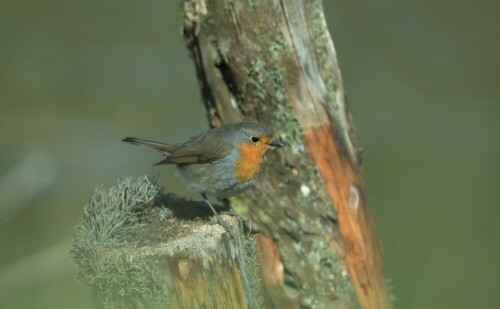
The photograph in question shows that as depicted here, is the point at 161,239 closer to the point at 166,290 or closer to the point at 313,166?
the point at 166,290

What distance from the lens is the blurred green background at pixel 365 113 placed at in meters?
9.38

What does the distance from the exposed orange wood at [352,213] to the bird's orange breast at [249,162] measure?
557 mm

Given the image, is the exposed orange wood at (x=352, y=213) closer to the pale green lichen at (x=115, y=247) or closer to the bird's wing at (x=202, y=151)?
the bird's wing at (x=202, y=151)

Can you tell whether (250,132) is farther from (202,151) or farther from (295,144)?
(295,144)

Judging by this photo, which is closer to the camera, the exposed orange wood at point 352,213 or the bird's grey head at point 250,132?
the bird's grey head at point 250,132

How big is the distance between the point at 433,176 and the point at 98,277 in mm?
8389

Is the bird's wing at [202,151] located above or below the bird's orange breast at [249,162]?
above

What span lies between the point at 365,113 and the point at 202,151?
8556 mm

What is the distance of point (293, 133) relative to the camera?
6.15 m

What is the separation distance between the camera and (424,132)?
13.6m

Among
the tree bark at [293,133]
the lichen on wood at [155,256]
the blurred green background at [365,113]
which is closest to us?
the lichen on wood at [155,256]

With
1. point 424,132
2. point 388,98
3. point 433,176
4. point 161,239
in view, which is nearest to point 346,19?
point 388,98

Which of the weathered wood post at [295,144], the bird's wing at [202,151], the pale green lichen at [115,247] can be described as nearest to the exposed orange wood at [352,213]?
the weathered wood post at [295,144]

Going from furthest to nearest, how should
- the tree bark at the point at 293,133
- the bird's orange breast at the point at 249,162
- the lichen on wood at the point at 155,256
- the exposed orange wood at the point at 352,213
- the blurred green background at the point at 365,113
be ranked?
the blurred green background at the point at 365,113 → the exposed orange wood at the point at 352,213 → the tree bark at the point at 293,133 → the bird's orange breast at the point at 249,162 → the lichen on wood at the point at 155,256
